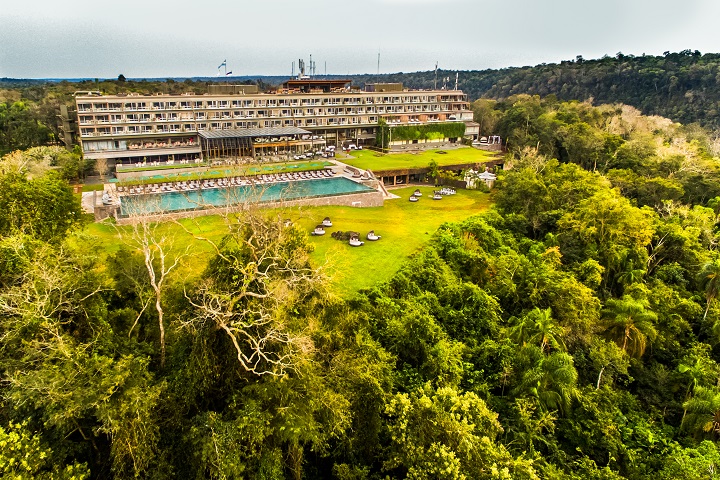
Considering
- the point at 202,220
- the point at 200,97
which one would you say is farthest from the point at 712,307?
the point at 200,97

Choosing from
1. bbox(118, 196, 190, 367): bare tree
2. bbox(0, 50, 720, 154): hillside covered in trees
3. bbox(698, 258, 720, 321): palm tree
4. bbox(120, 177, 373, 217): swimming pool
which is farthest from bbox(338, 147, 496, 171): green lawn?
bbox(0, 50, 720, 154): hillside covered in trees

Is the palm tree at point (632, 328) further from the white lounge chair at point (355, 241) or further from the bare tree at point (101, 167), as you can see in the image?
the bare tree at point (101, 167)

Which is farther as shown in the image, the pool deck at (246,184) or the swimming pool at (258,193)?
the swimming pool at (258,193)

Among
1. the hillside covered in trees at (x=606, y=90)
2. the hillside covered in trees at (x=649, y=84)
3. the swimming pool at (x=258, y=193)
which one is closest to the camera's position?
the swimming pool at (x=258, y=193)

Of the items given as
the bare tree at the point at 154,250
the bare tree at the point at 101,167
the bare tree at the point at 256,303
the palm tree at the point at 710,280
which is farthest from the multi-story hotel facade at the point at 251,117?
the palm tree at the point at 710,280

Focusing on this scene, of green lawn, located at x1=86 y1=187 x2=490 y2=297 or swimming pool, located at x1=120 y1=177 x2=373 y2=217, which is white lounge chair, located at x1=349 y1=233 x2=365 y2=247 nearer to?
green lawn, located at x1=86 y1=187 x2=490 y2=297

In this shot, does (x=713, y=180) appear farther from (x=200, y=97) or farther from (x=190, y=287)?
(x=200, y=97)
